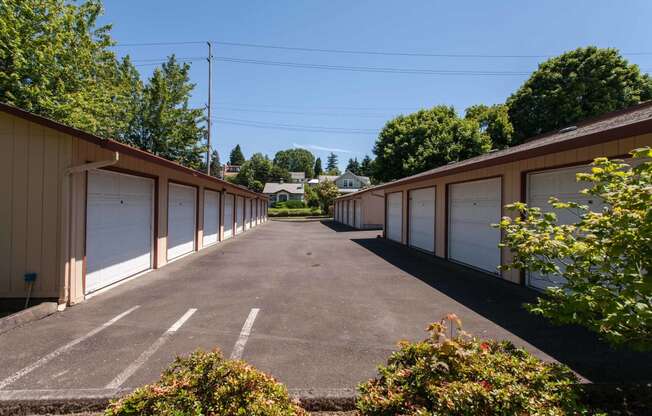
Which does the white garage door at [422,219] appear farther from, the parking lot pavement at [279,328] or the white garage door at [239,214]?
the white garage door at [239,214]

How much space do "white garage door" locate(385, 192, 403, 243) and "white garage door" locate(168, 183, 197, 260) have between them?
30.3 feet

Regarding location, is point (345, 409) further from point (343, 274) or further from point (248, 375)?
point (343, 274)

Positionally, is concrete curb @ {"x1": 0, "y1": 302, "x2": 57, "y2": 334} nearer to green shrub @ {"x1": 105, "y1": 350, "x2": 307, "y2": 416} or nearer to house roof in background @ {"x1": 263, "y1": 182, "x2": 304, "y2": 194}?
green shrub @ {"x1": 105, "y1": 350, "x2": 307, "y2": 416}

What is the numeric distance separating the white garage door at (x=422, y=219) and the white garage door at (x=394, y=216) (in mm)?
1508

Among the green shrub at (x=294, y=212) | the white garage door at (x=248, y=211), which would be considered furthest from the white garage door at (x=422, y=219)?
the green shrub at (x=294, y=212)

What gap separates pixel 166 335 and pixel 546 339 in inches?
207

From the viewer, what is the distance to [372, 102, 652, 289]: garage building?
522cm

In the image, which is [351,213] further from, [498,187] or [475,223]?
[498,187]

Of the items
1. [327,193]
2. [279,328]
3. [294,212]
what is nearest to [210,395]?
[279,328]

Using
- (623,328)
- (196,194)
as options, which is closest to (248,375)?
(623,328)

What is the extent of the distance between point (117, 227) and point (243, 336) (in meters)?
4.63

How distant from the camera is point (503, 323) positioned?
4.99m

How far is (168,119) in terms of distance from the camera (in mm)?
26219

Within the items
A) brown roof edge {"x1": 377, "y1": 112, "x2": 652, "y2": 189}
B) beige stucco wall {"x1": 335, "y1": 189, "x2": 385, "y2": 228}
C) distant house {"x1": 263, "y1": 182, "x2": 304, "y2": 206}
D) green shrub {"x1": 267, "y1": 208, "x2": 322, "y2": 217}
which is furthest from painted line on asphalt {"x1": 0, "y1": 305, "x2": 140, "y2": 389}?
distant house {"x1": 263, "y1": 182, "x2": 304, "y2": 206}
